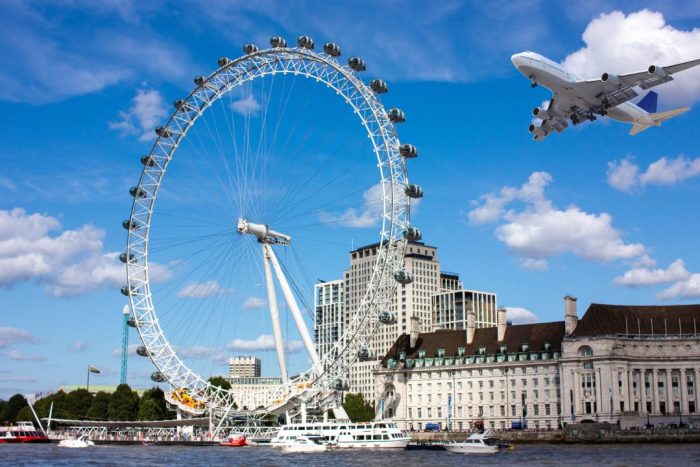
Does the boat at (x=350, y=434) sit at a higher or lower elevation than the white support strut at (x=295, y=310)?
lower

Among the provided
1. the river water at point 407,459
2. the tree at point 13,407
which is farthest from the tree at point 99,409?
the river water at point 407,459

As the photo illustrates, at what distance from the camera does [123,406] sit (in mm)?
147125

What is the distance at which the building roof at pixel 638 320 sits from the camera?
12556 centimetres

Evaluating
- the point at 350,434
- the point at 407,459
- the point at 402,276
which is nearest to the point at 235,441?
the point at 350,434

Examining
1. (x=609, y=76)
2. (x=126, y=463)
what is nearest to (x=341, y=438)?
(x=126, y=463)

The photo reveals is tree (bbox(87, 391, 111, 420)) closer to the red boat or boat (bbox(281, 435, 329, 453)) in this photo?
the red boat

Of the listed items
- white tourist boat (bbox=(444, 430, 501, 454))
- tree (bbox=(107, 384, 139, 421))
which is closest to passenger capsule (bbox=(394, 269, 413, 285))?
white tourist boat (bbox=(444, 430, 501, 454))

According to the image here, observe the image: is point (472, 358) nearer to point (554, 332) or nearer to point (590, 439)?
point (554, 332)

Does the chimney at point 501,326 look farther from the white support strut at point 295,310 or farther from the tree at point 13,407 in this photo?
the tree at point 13,407

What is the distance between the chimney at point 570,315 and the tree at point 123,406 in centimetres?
7151

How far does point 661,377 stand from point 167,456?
7192 centimetres

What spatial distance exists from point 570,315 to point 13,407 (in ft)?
373

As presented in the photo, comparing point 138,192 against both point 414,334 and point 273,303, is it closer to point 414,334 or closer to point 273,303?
point 273,303

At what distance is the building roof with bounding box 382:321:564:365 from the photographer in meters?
132
